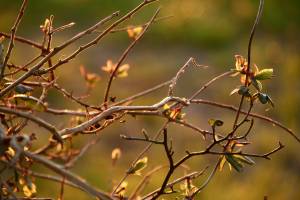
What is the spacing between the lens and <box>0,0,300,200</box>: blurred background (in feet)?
10.6

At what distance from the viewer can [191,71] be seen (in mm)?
4316

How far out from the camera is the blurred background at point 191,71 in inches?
128

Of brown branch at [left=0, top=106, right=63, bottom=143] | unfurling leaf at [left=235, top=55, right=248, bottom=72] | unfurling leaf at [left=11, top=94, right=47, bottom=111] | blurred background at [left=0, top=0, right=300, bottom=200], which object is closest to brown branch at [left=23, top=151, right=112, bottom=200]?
brown branch at [left=0, top=106, right=63, bottom=143]

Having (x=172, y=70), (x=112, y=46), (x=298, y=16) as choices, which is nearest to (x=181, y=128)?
(x=172, y=70)

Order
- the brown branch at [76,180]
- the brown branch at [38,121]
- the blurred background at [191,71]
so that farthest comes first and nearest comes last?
1. the blurred background at [191,71]
2. the brown branch at [38,121]
3. the brown branch at [76,180]

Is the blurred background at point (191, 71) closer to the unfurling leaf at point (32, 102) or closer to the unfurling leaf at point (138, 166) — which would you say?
the unfurling leaf at point (138, 166)

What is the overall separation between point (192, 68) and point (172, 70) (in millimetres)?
147

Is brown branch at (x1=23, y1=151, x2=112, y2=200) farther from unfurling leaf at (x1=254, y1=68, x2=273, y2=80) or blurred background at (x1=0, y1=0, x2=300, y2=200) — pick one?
blurred background at (x1=0, y1=0, x2=300, y2=200)

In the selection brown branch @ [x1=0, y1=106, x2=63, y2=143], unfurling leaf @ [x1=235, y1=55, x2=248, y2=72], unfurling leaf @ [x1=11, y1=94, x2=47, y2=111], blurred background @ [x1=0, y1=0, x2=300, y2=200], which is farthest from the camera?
blurred background @ [x1=0, y1=0, x2=300, y2=200]

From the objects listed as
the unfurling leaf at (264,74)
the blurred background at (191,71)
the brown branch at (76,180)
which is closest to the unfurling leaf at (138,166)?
the unfurling leaf at (264,74)

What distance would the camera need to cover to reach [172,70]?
14.1 feet

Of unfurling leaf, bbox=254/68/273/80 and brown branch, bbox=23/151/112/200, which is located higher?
unfurling leaf, bbox=254/68/273/80

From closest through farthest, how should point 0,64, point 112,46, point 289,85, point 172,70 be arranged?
1. point 0,64
2. point 289,85
3. point 172,70
4. point 112,46

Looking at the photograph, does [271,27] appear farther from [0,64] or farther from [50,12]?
[0,64]
